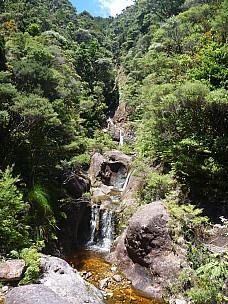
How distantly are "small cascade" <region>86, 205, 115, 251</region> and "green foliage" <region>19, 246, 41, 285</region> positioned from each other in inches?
276

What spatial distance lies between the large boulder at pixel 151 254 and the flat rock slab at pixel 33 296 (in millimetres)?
4946

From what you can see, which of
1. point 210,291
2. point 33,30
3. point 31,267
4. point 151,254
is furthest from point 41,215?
point 33,30

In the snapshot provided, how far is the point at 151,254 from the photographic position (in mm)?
9086

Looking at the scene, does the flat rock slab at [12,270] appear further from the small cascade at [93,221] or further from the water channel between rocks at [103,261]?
the small cascade at [93,221]

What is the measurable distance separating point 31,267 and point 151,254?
4442mm

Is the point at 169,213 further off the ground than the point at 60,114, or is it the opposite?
the point at 60,114

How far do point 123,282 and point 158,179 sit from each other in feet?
14.6

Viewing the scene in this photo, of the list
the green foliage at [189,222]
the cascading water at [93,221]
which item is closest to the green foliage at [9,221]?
the green foliage at [189,222]

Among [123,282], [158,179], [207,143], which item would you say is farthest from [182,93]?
[123,282]

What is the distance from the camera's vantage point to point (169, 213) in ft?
31.0

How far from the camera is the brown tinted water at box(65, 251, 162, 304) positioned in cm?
810

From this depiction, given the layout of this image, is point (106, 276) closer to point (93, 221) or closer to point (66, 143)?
point (93, 221)

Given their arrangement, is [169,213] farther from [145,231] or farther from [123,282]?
[123,282]

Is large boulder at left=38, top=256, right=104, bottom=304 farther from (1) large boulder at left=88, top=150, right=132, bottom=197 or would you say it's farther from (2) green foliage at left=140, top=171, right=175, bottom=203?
(1) large boulder at left=88, top=150, right=132, bottom=197
